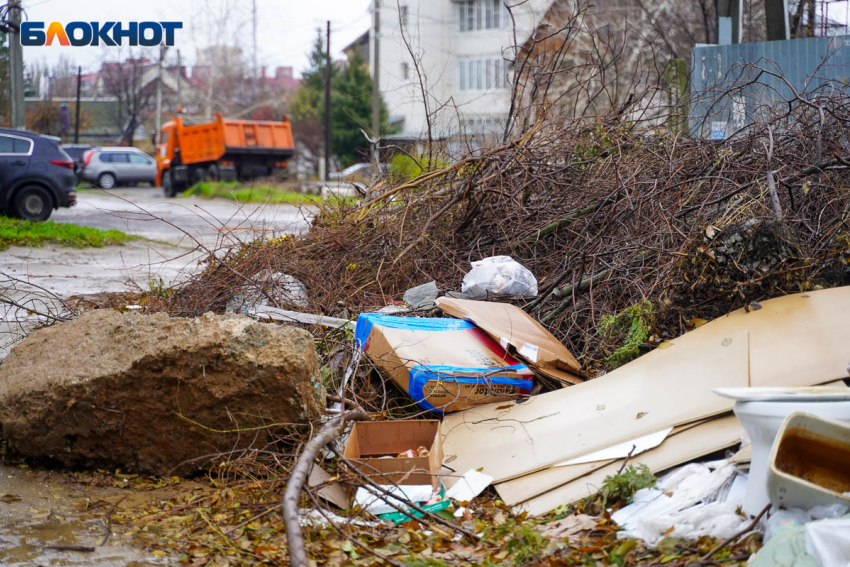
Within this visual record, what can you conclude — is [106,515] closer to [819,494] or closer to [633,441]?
[633,441]

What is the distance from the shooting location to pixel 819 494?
234 centimetres

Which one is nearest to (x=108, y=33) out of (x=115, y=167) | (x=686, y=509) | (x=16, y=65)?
(x=16, y=65)

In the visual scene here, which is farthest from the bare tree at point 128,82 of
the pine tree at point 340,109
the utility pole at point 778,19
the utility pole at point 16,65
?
the utility pole at point 778,19

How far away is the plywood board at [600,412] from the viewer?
10.8 feet

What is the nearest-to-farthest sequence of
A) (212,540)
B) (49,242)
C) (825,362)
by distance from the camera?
(212,540) < (825,362) < (49,242)

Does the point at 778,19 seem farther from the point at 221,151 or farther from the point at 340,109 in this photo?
the point at 340,109

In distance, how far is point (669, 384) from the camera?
11.5 feet

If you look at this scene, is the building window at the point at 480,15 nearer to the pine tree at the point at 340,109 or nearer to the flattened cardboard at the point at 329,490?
the pine tree at the point at 340,109

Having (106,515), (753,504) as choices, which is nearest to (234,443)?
(106,515)

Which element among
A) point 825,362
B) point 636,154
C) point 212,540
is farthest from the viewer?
point 636,154

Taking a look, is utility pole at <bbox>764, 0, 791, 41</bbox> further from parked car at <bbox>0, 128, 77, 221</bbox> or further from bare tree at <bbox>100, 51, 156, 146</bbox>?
bare tree at <bbox>100, 51, 156, 146</bbox>

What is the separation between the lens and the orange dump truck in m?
22.1

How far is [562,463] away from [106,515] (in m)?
1.94

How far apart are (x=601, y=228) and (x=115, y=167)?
24723 millimetres
